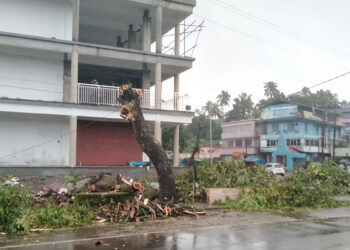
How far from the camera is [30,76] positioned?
67.9 feet

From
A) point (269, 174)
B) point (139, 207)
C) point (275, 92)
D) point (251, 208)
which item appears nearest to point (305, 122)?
point (275, 92)

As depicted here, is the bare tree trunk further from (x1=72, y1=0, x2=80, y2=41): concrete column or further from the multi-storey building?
(x1=72, y1=0, x2=80, y2=41): concrete column

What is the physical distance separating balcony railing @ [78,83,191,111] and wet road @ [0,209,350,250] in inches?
435

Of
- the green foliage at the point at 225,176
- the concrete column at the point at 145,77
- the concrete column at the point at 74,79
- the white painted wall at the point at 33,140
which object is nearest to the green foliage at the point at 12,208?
the green foliage at the point at 225,176

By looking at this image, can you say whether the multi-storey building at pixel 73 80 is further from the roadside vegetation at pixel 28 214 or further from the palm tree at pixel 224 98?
the palm tree at pixel 224 98

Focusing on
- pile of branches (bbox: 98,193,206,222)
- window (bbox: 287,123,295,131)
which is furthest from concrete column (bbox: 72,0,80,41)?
window (bbox: 287,123,295,131)

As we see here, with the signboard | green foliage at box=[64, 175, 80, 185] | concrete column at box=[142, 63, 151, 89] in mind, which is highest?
the signboard

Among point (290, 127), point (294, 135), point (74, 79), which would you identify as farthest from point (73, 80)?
point (290, 127)

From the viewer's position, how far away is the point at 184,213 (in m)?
12.3

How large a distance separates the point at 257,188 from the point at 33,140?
12.6 m

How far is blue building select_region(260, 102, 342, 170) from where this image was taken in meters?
50.5

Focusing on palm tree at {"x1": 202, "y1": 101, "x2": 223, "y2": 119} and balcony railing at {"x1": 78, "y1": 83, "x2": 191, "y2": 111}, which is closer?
balcony railing at {"x1": 78, "y1": 83, "x2": 191, "y2": 111}

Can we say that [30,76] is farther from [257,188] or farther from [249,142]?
[249,142]

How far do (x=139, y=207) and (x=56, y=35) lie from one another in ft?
45.1
